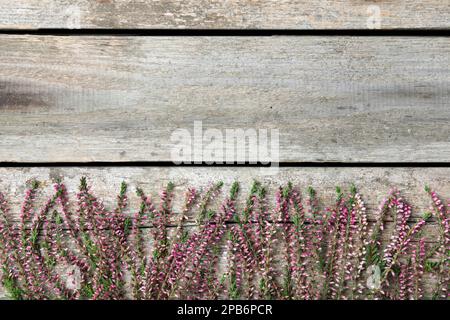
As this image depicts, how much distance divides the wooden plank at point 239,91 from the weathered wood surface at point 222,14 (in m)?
0.04

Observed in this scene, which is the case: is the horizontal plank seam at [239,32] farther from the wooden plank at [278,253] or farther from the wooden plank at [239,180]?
the wooden plank at [278,253]

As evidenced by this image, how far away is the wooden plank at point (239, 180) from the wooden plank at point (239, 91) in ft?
0.18

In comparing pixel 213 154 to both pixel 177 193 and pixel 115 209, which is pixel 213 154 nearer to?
pixel 177 193

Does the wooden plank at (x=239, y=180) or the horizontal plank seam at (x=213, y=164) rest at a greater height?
the horizontal plank seam at (x=213, y=164)

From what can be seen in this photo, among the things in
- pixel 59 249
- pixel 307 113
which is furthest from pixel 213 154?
pixel 59 249

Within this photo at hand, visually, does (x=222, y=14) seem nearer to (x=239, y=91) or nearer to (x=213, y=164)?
(x=239, y=91)

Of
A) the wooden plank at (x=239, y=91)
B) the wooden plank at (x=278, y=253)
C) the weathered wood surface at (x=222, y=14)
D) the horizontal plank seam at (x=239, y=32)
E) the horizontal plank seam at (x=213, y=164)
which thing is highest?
the weathered wood surface at (x=222, y=14)

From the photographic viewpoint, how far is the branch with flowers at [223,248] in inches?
59.3

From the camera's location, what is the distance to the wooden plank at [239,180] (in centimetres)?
154

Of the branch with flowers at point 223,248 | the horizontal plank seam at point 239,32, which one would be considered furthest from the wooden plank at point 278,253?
the horizontal plank seam at point 239,32

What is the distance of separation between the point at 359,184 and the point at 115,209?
74cm

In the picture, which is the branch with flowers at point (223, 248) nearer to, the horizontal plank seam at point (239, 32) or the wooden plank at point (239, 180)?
the wooden plank at point (239, 180)
